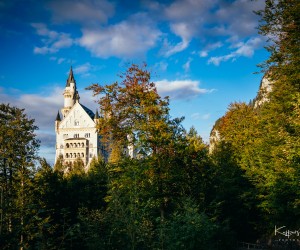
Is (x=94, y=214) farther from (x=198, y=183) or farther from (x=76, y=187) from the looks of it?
(x=76, y=187)

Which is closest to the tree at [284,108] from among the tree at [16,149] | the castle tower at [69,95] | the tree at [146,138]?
the tree at [146,138]

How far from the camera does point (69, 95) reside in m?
115

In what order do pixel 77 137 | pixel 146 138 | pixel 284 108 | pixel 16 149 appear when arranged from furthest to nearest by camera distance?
pixel 77 137, pixel 16 149, pixel 284 108, pixel 146 138

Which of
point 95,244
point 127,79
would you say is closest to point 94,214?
point 95,244

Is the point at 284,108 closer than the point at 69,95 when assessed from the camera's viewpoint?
Yes

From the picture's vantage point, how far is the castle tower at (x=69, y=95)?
11311 centimetres

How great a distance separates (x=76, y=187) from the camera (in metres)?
35.6

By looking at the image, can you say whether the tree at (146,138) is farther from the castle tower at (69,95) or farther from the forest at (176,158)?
the castle tower at (69,95)

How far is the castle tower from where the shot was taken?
113 metres

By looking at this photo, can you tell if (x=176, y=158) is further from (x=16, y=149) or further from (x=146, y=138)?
(x=16, y=149)

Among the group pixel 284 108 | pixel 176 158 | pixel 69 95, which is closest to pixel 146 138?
pixel 176 158

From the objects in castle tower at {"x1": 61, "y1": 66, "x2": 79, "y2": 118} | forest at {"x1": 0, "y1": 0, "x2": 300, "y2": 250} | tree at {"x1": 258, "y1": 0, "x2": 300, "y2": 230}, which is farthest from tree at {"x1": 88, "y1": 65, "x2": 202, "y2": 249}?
castle tower at {"x1": 61, "y1": 66, "x2": 79, "y2": 118}
